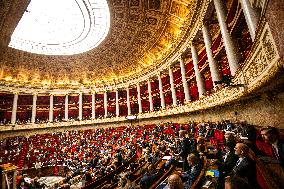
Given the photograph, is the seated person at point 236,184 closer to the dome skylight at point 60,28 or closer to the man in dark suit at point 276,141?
the man in dark suit at point 276,141

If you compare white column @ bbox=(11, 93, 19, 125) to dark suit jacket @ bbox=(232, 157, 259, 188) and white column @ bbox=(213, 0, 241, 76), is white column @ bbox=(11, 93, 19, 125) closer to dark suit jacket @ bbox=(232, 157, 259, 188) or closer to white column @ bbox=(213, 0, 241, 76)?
white column @ bbox=(213, 0, 241, 76)

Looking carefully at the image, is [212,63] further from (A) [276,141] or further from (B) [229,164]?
(A) [276,141]

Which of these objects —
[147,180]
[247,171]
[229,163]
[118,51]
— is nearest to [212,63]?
[229,163]

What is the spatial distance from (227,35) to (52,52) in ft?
64.4

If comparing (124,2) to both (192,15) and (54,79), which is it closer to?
(192,15)

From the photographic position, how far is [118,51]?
21.7 m

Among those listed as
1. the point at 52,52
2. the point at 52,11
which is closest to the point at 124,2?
the point at 52,11

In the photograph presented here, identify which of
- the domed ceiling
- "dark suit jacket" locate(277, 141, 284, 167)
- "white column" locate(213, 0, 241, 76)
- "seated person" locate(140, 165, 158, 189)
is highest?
the domed ceiling

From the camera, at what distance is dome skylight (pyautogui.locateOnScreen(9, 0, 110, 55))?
18000 millimetres

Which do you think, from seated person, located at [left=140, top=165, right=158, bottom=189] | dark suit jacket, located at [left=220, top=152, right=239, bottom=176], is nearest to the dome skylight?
seated person, located at [left=140, top=165, right=158, bottom=189]

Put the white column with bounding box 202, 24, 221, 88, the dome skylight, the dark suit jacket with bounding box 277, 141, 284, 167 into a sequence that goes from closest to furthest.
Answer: the dark suit jacket with bounding box 277, 141, 284, 167
the white column with bounding box 202, 24, 221, 88
the dome skylight

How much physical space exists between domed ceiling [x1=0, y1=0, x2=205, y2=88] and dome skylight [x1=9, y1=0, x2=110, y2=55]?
825 millimetres

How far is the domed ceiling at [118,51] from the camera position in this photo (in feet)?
46.3

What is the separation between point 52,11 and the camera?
20.1 meters
